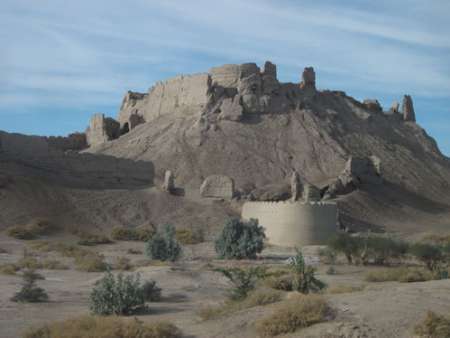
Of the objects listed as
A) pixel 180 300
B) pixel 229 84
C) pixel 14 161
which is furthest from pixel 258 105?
pixel 180 300

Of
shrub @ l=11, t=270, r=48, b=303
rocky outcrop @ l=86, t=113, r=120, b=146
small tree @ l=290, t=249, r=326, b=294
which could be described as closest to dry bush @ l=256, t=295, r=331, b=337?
small tree @ l=290, t=249, r=326, b=294

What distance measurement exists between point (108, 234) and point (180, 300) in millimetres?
25870

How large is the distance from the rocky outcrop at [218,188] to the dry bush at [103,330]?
38791mm

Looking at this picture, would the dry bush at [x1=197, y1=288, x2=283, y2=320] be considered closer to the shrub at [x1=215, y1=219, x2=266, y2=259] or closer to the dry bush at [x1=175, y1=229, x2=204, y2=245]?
the shrub at [x1=215, y1=219, x2=266, y2=259]

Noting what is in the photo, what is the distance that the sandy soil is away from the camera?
11297 mm

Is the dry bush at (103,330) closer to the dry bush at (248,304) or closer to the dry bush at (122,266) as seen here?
the dry bush at (248,304)

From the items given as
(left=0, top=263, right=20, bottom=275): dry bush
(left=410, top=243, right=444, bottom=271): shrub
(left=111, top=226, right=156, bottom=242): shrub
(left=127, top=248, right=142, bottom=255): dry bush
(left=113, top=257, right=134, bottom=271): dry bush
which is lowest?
(left=0, top=263, right=20, bottom=275): dry bush

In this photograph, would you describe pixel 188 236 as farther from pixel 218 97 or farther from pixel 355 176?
pixel 218 97

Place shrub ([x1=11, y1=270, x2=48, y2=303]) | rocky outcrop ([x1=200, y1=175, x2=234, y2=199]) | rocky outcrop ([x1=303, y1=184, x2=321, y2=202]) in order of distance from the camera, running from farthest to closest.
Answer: rocky outcrop ([x1=200, y1=175, x2=234, y2=199]), rocky outcrop ([x1=303, y1=184, x2=321, y2=202]), shrub ([x1=11, y1=270, x2=48, y2=303])

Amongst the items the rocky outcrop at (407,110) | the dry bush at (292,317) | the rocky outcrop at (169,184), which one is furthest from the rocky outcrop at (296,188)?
the dry bush at (292,317)

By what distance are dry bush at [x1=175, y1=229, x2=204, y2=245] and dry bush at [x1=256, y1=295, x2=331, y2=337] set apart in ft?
96.5

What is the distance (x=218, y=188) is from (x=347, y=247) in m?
20.8

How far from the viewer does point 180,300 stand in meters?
19.2

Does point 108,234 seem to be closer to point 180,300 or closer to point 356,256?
point 356,256
